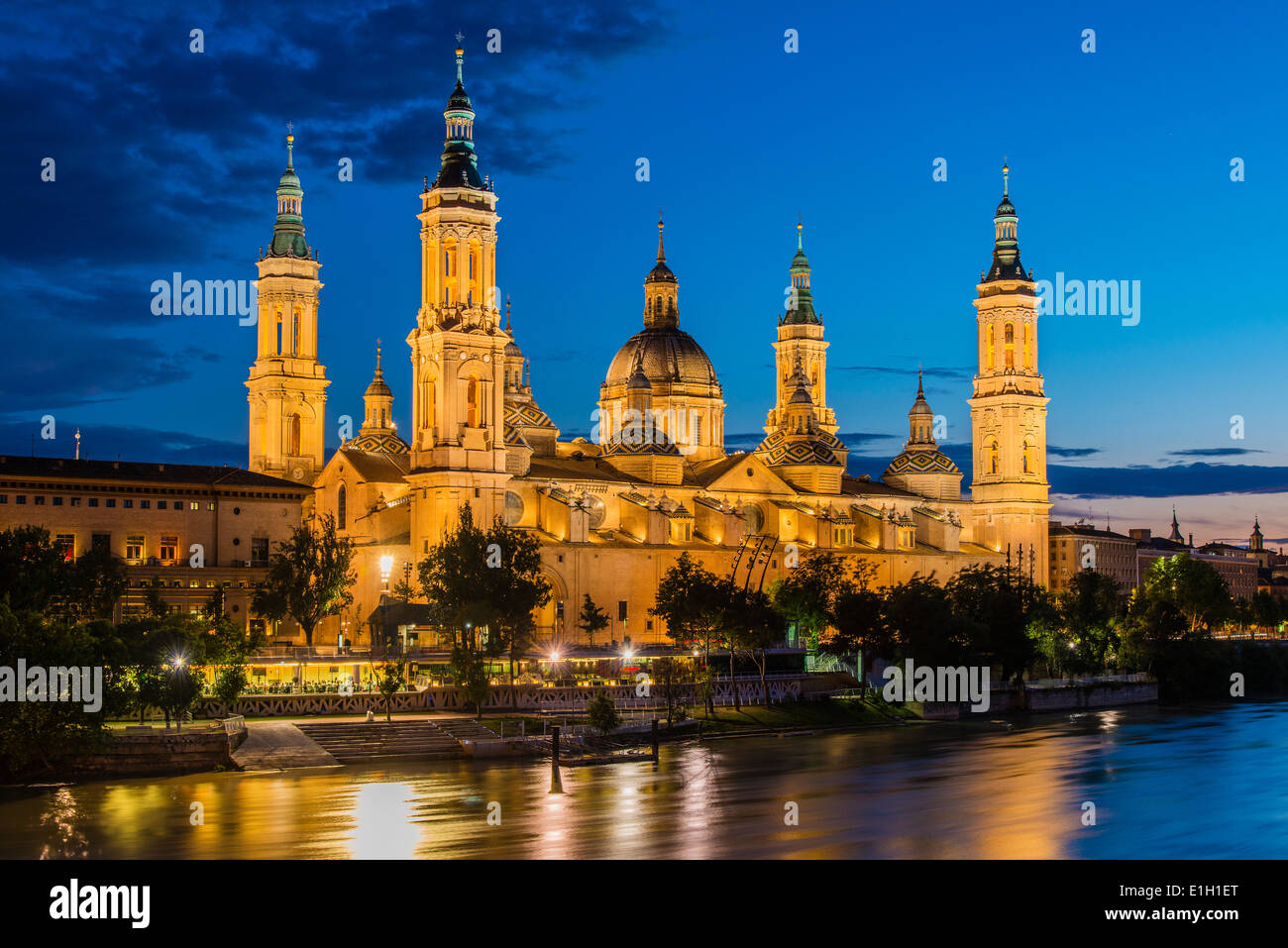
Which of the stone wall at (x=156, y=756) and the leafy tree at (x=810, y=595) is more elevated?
the leafy tree at (x=810, y=595)

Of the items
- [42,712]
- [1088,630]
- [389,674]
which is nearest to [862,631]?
[1088,630]

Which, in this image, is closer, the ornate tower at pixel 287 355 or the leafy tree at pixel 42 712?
the leafy tree at pixel 42 712

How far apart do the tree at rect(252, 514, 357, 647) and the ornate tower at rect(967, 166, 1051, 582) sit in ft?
196

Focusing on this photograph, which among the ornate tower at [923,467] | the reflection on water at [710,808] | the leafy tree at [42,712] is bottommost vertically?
the reflection on water at [710,808]

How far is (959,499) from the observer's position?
13062 cm

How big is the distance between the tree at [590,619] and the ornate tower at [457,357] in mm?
7452

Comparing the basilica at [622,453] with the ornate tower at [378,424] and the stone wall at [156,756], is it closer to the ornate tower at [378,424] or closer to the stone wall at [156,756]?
the ornate tower at [378,424]

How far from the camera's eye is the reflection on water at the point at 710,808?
4262 cm

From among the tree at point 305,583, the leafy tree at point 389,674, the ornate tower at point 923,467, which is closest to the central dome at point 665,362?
the ornate tower at point 923,467

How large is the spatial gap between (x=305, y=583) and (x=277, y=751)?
93.3 ft

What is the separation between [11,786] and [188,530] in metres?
41.9

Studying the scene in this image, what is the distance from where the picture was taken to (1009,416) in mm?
129375
